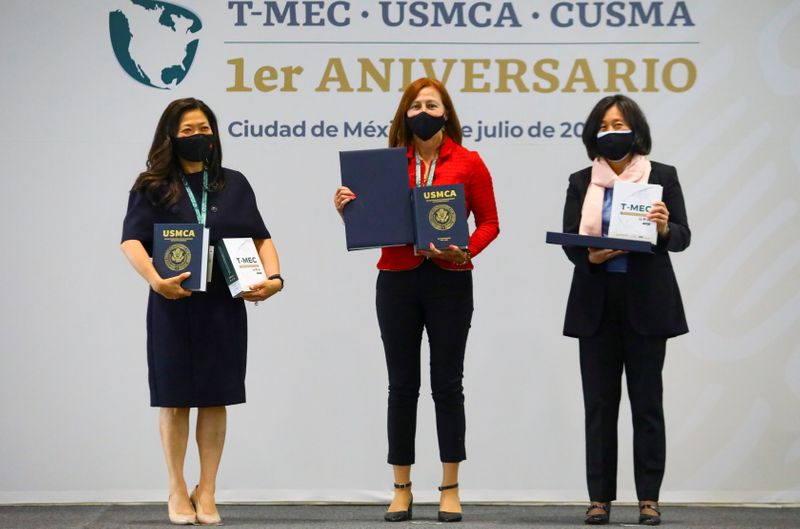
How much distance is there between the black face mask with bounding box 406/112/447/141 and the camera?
12.0ft

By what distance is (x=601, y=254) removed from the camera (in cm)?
356

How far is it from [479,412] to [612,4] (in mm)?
1706

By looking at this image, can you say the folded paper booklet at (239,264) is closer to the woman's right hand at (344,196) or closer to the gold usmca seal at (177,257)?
the gold usmca seal at (177,257)

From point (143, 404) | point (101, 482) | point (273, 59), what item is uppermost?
point (273, 59)

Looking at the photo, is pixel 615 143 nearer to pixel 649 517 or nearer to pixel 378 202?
pixel 378 202

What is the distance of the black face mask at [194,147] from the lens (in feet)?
11.8

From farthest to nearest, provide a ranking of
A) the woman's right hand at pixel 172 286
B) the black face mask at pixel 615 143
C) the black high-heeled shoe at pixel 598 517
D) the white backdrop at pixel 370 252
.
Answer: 1. the white backdrop at pixel 370 252
2. the black high-heeled shoe at pixel 598 517
3. the black face mask at pixel 615 143
4. the woman's right hand at pixel 172 286

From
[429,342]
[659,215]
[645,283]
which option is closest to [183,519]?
[429,342]

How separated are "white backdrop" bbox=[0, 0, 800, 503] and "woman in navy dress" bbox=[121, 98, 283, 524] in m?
1.00

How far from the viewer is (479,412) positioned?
470 cm

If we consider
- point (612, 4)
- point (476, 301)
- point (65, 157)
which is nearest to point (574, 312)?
point (476, 301)

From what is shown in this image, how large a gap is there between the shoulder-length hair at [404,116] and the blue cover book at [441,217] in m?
0.26

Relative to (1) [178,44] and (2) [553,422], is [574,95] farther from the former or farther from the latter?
(1) [178,44]

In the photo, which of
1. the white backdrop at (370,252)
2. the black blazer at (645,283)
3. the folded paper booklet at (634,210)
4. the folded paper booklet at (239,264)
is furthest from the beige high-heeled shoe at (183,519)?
the folded paper booklet at (634,210)
